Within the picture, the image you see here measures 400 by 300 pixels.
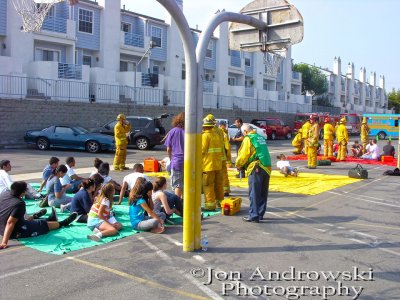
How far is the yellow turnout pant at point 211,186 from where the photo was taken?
9391 mm

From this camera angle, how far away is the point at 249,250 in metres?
6.84

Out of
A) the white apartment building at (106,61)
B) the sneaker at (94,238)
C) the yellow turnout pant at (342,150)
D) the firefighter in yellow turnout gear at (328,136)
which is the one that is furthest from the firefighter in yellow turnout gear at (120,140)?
the white apartment building at (106,61)

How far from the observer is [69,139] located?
894 inches

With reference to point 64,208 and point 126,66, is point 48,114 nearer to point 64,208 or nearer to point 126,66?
point 126,66

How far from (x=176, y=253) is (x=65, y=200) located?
3798 mm

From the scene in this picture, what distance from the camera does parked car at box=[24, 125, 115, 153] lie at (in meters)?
22.3

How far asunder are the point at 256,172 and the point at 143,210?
7.10 feet

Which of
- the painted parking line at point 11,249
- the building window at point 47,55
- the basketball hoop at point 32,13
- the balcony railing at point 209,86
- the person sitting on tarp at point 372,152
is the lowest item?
the painted parking line at point 11,249

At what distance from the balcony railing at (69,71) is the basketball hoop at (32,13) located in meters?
3.93

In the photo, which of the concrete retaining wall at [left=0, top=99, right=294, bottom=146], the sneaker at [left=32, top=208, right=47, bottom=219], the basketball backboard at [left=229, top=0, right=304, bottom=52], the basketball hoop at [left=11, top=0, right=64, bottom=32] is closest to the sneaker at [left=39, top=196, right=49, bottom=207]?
the sneaker at [left=32, top=208, right=47, bottom=219]

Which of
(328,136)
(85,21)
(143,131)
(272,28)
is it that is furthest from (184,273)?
(85,21)

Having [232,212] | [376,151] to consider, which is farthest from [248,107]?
[232,212]

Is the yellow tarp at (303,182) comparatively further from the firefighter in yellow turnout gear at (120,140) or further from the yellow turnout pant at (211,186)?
the yellow turnout pant at (211,186)

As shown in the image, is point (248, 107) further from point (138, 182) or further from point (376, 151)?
point (138, 182)
